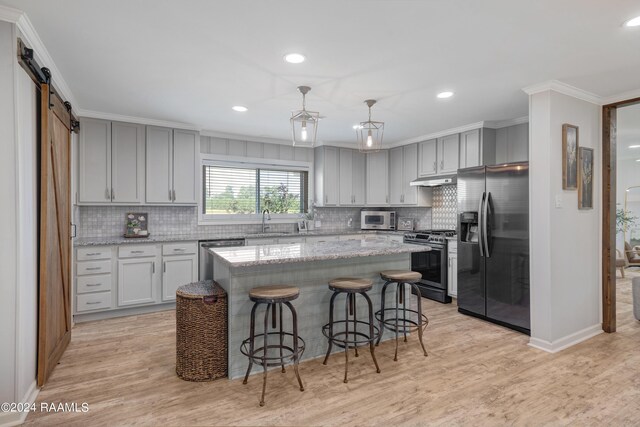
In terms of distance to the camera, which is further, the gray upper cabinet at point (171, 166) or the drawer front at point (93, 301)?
the gray upper cabinet at point (171, 166)

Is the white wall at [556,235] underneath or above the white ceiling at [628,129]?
underneath

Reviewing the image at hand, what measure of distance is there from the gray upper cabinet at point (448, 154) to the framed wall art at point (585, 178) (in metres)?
1.62

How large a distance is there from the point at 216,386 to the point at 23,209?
5.74 feet

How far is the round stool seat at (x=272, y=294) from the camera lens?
243 cm

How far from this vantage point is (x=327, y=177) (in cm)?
592

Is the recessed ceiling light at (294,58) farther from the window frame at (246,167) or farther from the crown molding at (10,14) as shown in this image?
the window frame at (246,167)

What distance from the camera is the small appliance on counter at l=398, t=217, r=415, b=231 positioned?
239 inches

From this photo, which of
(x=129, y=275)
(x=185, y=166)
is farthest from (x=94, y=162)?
(x=129, y=275)

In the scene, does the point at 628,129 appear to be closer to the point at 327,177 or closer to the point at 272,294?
the point at 327,177

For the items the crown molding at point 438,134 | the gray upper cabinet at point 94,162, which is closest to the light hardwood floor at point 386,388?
the gray upper cabinet at point 94,162

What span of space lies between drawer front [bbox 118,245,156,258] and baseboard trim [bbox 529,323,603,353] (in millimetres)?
4340

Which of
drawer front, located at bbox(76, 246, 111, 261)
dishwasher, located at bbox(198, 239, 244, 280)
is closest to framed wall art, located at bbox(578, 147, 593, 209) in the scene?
dishwasher, located at bbox(198, 239, 244, 280)

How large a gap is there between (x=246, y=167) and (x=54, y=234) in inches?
121

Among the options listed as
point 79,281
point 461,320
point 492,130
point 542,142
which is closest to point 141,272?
point 79,281
